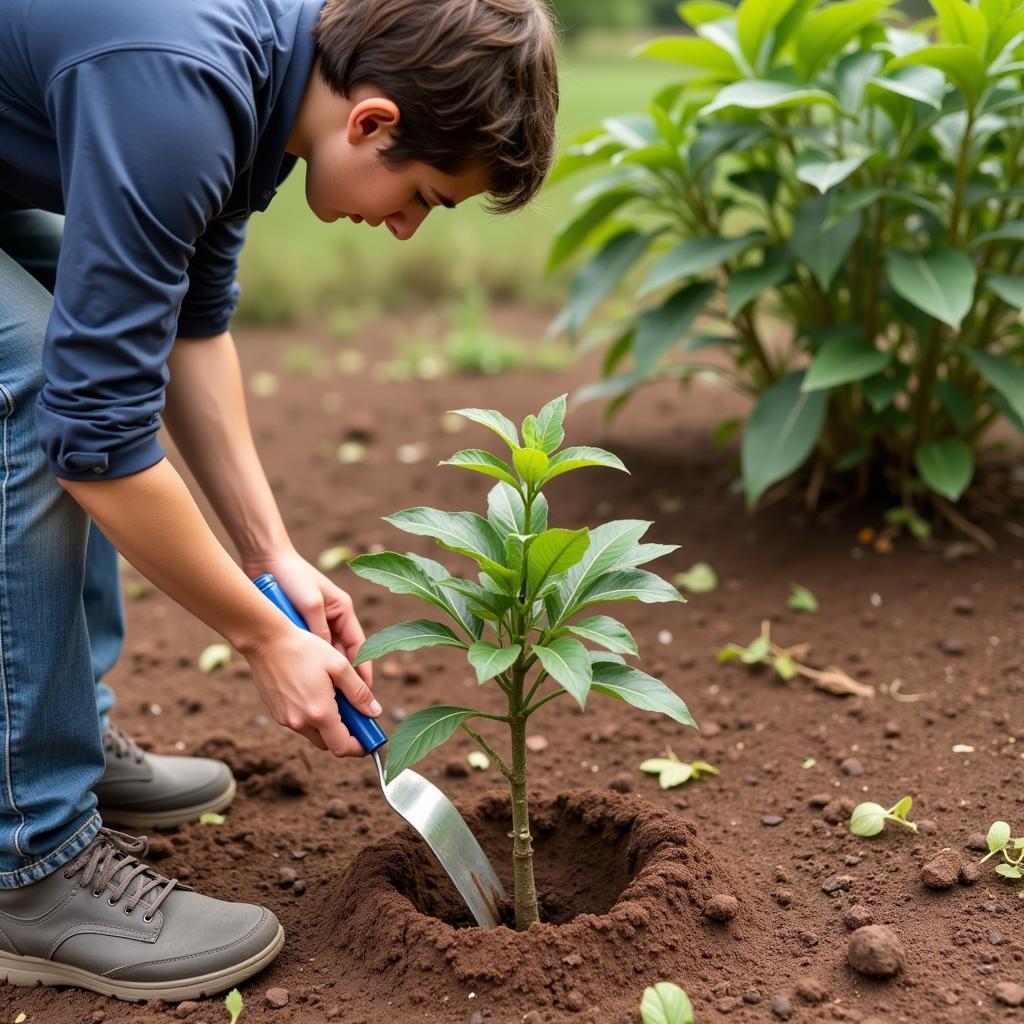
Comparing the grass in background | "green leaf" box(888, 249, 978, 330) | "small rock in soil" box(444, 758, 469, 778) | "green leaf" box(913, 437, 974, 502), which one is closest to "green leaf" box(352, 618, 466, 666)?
"small rock in soil" box(444, 758, 469, 778)

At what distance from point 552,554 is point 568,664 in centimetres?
16

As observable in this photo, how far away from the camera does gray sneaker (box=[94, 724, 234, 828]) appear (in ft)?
7.27

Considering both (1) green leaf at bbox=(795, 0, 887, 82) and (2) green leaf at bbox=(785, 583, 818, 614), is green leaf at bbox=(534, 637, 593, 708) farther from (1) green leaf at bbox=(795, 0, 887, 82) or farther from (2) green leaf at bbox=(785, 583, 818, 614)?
(1) green leaf at bbox=(795, 0, 887, 82)

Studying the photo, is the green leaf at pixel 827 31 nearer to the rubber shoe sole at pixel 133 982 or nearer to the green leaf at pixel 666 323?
the green leaf at pixel 666 323

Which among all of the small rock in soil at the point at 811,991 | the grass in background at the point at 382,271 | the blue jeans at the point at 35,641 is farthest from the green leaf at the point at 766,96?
the grass in background at the point at 382,271

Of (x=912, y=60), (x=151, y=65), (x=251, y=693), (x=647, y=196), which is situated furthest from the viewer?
(x=647, y=196)

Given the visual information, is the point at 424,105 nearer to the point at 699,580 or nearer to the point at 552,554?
the point at 552,554

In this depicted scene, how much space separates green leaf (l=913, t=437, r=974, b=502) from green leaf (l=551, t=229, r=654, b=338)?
91cm

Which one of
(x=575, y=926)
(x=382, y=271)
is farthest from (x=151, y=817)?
(x=382, y=271)

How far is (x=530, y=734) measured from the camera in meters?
2.54

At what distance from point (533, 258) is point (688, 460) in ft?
9.60

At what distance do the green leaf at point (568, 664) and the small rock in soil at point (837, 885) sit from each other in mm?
622

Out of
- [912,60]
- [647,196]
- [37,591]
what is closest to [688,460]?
[647,196]

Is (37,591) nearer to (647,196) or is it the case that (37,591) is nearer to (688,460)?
(647,196)
